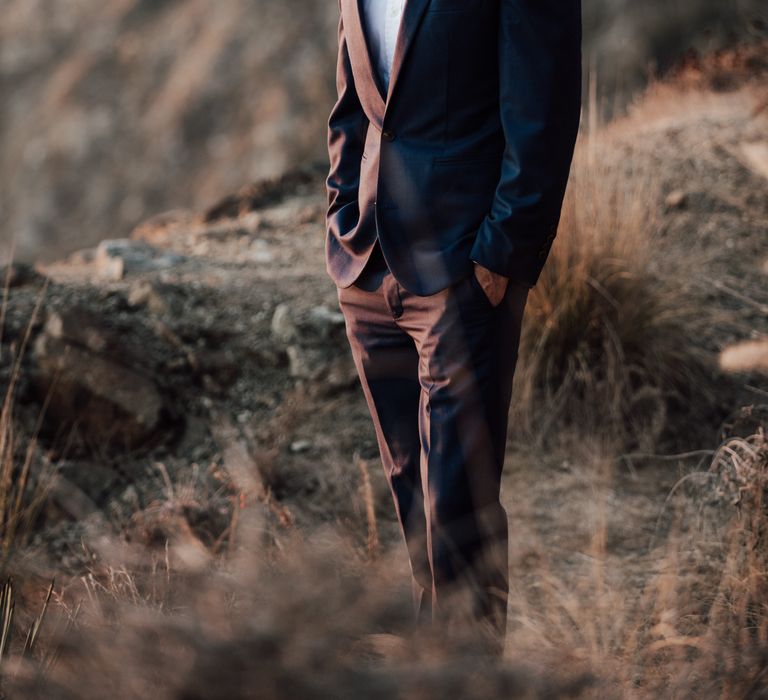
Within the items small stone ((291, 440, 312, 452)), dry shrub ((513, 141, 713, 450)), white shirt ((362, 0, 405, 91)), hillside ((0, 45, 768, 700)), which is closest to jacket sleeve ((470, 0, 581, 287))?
white shirt ((362, 0, 405, 91))

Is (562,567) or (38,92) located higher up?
(38,92)

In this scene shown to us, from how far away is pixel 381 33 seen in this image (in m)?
2.20

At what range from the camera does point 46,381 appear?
12.4ft

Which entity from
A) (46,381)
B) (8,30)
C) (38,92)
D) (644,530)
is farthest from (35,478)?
(8,30)

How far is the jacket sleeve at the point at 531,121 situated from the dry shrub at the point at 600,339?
1729 millimetres

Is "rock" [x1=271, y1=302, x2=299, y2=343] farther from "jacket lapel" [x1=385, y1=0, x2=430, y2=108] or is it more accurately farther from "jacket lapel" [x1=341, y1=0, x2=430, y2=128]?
"jacket lapel" [x1=385, y1=0, x2=430, y2=108]

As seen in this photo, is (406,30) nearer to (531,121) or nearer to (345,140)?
(531,121)

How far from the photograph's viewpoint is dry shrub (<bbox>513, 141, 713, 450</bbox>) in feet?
12.5

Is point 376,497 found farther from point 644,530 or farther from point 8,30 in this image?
point 8,30

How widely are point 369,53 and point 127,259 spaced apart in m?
2.95

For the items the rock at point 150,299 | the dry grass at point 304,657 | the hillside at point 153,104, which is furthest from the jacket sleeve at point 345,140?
the hillside at point 153,104

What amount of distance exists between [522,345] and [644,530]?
0.92 m

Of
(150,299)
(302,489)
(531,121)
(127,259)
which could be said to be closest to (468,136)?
(531,121)

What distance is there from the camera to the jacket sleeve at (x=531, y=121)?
201cm
